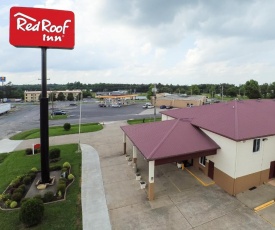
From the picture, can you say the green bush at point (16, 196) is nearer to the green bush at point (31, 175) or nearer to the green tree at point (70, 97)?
the green bush at point (31, 175)

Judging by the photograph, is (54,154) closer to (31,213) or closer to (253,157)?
(31,213)

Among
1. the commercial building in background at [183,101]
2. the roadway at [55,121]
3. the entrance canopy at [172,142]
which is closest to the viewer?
the entrance canopy at [172,142]

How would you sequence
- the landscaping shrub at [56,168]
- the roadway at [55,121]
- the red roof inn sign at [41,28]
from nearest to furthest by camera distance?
the red roof inn sign at [41,28] → the landscaping shrub at [56,168] → the roadway at [55,121]

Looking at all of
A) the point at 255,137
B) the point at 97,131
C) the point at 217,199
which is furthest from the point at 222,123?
the point at 97,131

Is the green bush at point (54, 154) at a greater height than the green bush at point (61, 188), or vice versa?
the green bush at point (54, 154)

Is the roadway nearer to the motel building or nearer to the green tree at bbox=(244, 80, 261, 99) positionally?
the motel building

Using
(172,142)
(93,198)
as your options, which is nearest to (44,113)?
(93,198)

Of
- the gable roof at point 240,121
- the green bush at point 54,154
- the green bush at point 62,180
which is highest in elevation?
the gable roof at point 240,121

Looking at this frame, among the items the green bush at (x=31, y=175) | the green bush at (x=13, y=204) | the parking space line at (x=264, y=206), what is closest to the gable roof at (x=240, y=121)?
the parking space line at (x=264, y=206)
